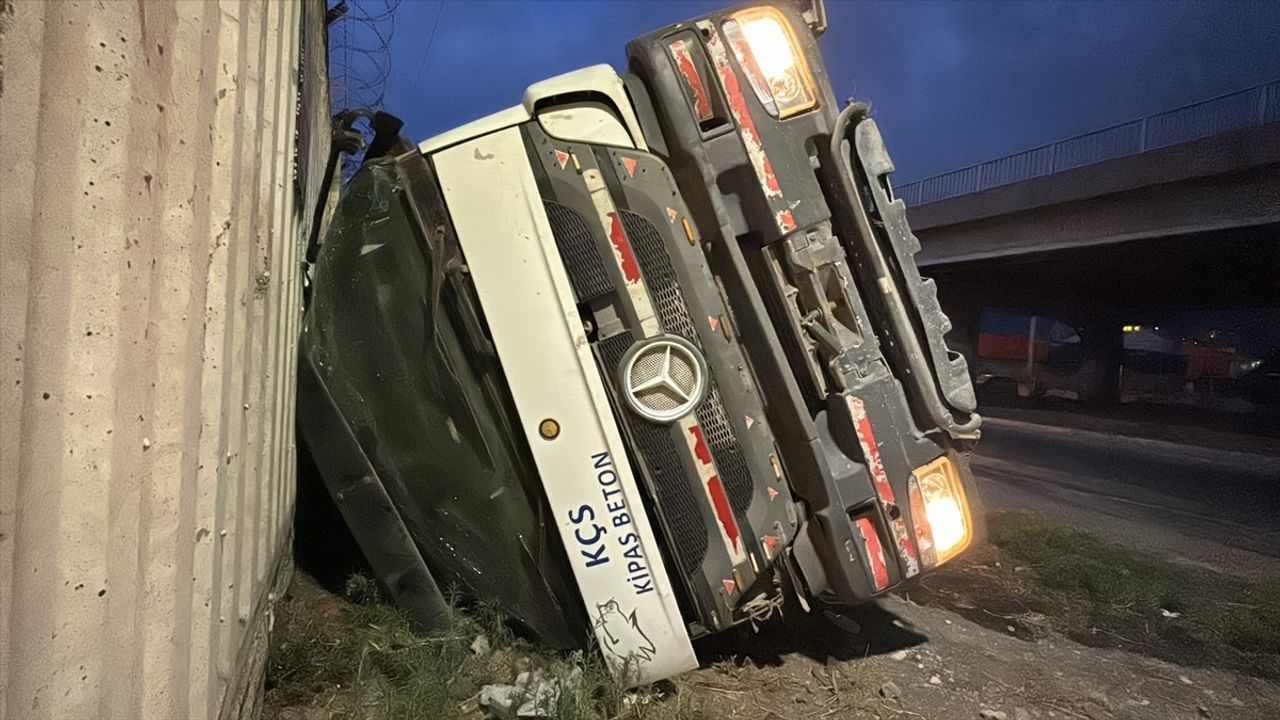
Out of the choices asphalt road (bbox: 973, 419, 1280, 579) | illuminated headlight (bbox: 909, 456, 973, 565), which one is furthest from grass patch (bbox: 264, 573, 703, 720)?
asphalt road (bbox: 973, 419, 1280, 579)

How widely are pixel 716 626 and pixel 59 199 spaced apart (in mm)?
2121

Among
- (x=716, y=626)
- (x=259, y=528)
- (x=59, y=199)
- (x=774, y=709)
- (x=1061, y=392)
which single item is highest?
(x=59, y=199)

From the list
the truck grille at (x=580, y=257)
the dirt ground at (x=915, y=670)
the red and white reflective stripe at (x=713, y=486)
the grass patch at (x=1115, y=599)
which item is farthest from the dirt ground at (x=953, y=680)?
the truck grille at (x=580, y=257)

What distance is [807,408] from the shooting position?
108 inches

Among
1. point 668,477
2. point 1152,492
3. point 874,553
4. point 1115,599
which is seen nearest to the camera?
point 668,477

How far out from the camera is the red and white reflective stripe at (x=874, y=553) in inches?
105

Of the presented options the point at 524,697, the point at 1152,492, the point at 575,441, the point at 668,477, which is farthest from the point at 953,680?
the point at 1152,492

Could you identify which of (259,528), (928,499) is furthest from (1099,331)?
(259,528)

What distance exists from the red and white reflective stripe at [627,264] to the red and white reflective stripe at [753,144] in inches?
21.5

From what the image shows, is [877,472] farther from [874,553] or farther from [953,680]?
[953,680]

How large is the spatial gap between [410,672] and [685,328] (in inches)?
57.4

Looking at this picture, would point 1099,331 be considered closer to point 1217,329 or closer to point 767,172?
point 1217,329

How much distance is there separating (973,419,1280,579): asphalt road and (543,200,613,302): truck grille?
15.5 feet

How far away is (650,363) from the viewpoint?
2535 mm
